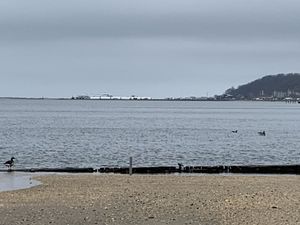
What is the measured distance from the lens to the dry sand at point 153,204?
1619cm

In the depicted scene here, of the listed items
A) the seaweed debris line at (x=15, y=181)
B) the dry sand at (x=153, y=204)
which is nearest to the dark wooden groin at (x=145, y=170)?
the seaweed debris line at (x=15, y=181)

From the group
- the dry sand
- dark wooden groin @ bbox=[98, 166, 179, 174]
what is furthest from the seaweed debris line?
dark wooden groin @ bbox=[98, 166, 179, 174]

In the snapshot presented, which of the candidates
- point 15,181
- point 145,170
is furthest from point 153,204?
Answer: point 145,170

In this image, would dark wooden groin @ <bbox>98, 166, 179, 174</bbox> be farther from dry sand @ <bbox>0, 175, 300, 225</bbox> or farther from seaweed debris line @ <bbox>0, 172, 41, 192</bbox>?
dry sand @ <bbox>0, 175, 300, 225</bbox>

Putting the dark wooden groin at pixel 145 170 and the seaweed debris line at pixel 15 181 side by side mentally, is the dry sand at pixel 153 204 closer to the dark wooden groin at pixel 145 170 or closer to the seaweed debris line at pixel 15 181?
the seaweed debris line at pixel 15 181

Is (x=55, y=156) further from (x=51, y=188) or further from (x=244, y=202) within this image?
(x=244, y=202)

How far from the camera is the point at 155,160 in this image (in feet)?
164

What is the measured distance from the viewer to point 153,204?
18812mm

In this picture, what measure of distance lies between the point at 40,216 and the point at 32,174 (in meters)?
18.9

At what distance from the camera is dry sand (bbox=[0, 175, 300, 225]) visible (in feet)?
53.1

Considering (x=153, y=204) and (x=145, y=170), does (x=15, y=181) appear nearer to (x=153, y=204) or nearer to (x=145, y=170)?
(x=145, y=170)

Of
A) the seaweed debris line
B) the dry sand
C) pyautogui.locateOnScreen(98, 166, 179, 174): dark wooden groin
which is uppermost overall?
the dry sand

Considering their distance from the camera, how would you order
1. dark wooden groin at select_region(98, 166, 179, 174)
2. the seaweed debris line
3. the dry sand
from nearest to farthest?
the dry sand, the seaweed debris line, dark wooden groin at select_region(98, 166, 179, 174)

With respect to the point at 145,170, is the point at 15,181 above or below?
above
